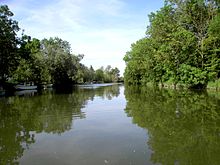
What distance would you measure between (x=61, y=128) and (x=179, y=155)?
634 cm

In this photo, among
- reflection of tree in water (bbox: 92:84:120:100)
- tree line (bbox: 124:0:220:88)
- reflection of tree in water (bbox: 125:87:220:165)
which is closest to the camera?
reflection of tree in water (bbox: 125:87:220:165)

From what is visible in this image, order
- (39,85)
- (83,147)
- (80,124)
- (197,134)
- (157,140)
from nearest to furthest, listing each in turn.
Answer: (83,147) < (157,140) < (197,134) < (80,124) < (39,85)

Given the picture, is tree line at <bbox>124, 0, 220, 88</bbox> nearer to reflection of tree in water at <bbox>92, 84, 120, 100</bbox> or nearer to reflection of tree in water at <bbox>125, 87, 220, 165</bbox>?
reflection of tree in water at <bbox>92, 84, 120, 100</bbox>

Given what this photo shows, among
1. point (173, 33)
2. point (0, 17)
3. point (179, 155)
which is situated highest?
point (0, 17)

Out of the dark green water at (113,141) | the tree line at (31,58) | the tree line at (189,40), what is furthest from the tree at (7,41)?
the dark green water at (113,141)

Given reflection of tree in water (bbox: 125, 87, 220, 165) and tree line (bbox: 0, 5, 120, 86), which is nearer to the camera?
reflection of tree in water (bbox: 125, 87, 220, 165)

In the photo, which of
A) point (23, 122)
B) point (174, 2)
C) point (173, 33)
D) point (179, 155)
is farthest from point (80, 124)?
point (174, 2)

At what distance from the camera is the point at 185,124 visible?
13.0 m

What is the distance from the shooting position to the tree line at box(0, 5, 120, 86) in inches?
1767

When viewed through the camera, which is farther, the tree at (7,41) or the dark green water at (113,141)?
the tree at (7,41)

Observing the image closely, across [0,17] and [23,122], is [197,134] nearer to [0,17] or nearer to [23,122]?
[23,122]

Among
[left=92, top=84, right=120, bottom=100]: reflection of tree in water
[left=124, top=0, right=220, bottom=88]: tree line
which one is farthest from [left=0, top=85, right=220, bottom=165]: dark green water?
[left=124, top=0, right=220, bottom=88]: tree line

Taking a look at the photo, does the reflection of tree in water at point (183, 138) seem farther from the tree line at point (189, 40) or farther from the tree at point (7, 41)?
the tree at point (7, 41)

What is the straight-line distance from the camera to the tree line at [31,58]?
1767 inches
